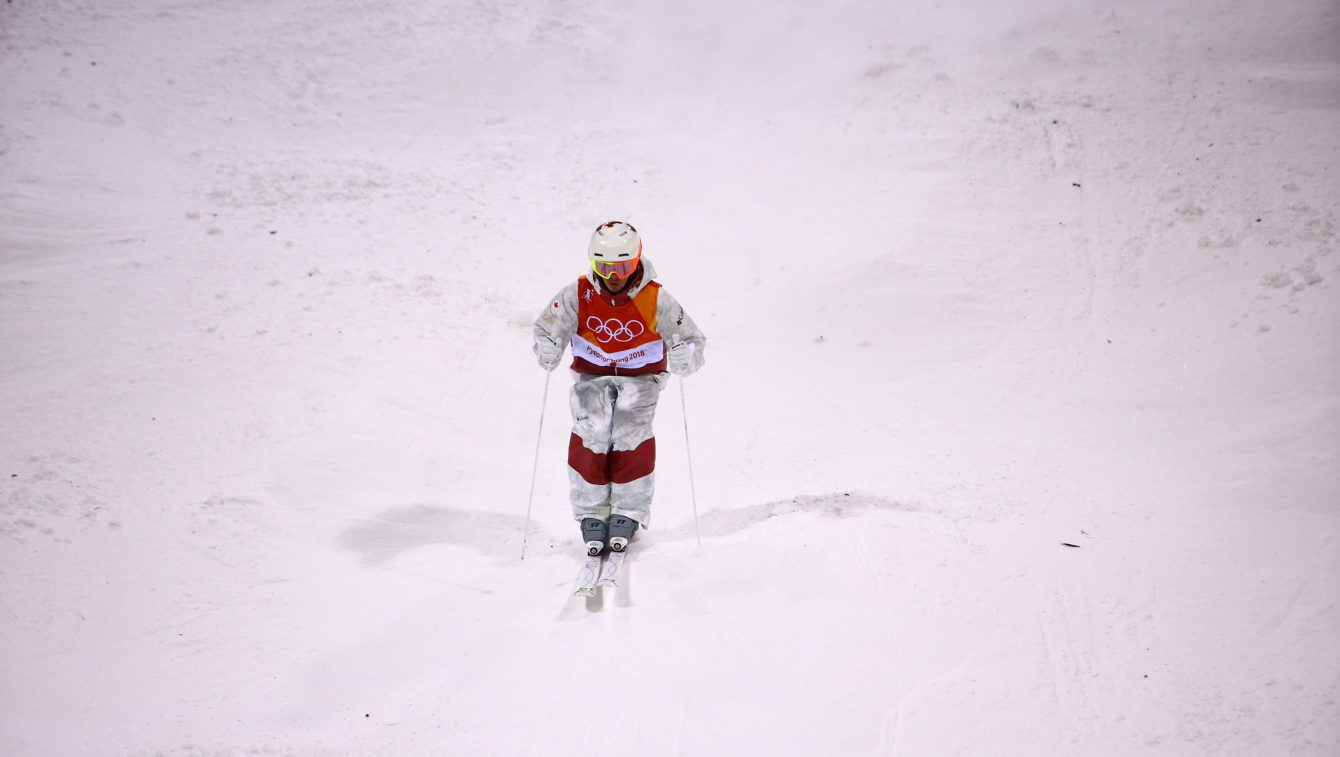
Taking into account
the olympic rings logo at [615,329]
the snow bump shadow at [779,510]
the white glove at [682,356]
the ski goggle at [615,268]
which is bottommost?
the snow bump shadow at [779,510]

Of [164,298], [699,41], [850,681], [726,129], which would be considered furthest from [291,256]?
[850,681]

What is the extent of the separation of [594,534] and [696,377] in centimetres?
210

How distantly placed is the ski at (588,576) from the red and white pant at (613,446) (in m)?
0.23

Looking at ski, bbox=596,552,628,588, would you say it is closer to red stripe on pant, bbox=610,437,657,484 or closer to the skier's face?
red stripe on pant, bbox=610,437,657,484

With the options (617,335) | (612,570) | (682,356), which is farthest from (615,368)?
(612,570)

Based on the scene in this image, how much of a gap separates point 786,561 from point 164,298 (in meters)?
4.93

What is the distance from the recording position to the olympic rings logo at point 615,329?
458cm

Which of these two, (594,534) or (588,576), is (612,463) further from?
(588,576)

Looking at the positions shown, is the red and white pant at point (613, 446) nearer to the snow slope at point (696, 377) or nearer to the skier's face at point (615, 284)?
the snow slope at point (696, 377)

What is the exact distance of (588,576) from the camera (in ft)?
15.1

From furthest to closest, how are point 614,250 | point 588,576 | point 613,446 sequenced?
point 613,446, point 588,576, point 614,250

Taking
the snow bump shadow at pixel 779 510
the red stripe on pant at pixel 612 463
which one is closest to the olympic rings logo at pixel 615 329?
the red stripe on pant at pixel 612 463

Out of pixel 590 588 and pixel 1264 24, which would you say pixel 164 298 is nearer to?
pixel 590 588

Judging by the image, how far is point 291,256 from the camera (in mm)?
7441
